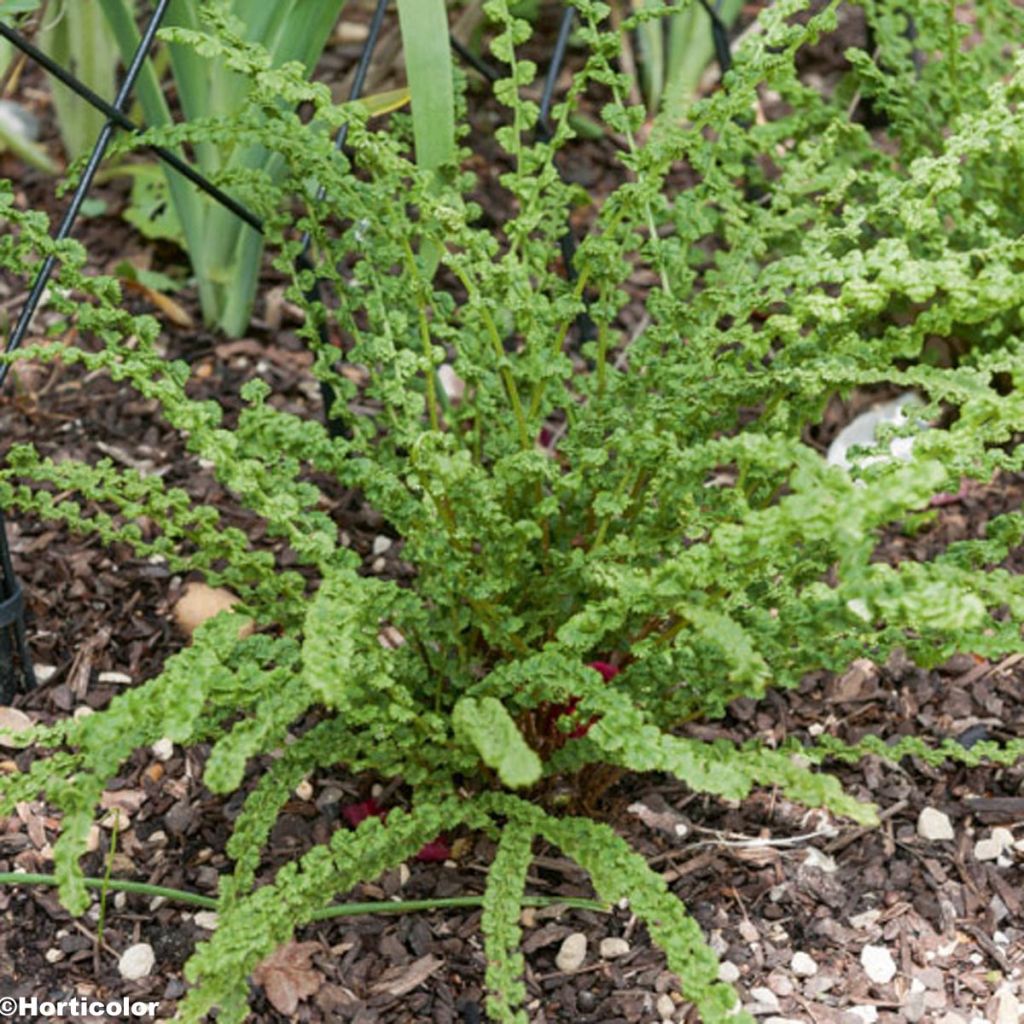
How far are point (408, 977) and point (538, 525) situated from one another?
520 millimetres

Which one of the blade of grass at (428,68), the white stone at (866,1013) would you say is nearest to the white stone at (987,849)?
the white stone at (866,1013)

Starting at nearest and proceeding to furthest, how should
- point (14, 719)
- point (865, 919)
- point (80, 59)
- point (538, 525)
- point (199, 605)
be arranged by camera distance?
point (538, 525) < point (865, 919) < point (14, 719) < point (199, 605) < point (80, 59)

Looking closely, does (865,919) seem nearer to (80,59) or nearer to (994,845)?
(994,845)

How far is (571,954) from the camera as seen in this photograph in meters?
1.70

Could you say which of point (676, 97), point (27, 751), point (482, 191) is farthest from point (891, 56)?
point (27, 751)

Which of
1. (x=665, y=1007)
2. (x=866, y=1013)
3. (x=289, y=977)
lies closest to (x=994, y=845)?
(x=866, y=1013)

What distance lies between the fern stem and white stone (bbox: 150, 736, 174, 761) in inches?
7.3

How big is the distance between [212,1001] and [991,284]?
96cm

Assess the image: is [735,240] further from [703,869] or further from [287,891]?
[287,891]

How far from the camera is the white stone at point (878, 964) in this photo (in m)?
1.71

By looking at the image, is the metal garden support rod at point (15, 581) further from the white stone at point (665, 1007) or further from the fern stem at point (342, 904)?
the white stone at point (665, 1007)

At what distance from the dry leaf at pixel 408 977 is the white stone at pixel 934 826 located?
63 cm

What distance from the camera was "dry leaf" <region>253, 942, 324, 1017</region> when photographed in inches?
64.3

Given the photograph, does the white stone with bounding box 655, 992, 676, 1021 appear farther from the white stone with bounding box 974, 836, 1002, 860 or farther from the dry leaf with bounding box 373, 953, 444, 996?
the white stone with bounding box 974, 836, 1002, 860
